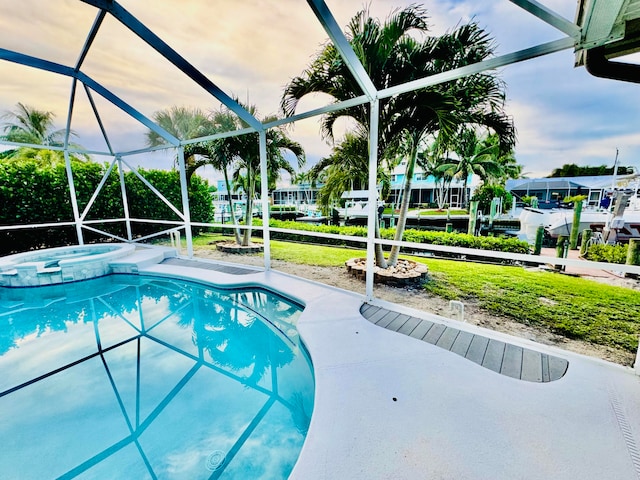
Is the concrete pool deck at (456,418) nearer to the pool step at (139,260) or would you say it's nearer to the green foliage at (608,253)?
the pool step at (139,260)

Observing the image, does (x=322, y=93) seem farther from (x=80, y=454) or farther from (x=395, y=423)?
(x=80, y=454)

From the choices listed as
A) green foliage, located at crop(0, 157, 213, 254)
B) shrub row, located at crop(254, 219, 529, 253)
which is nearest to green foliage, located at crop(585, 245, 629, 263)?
shrub row, located at crop(254, 219, 529, 253)

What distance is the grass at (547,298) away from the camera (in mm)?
3752

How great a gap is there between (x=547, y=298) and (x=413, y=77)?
15.0ft

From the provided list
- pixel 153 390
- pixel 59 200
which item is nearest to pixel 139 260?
pixel 59 200

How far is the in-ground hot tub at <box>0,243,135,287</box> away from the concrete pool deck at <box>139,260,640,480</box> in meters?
5.89

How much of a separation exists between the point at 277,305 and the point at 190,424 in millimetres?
2392

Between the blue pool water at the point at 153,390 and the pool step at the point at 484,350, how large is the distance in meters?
1.30

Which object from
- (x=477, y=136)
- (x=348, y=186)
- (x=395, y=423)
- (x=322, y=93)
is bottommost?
(x=395, y=423)

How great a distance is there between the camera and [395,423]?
1904mm

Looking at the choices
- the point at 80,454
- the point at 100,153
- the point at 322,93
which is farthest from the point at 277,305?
the point at 100,153

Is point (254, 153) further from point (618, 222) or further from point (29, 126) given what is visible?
point (29, 126)

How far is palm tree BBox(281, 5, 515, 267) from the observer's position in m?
4.04

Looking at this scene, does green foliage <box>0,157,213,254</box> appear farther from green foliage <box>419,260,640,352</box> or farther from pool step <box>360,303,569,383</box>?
green foliage <box>419,260,640,352</box>
